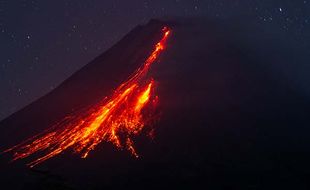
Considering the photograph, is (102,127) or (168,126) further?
(102,127)

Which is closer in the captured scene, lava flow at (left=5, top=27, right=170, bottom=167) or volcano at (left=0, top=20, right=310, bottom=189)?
volcano at (left=0, top=20, right=310, bottom=189)

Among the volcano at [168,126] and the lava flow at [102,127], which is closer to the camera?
the volcano at [168,126]

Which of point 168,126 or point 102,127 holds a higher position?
point 102,127
